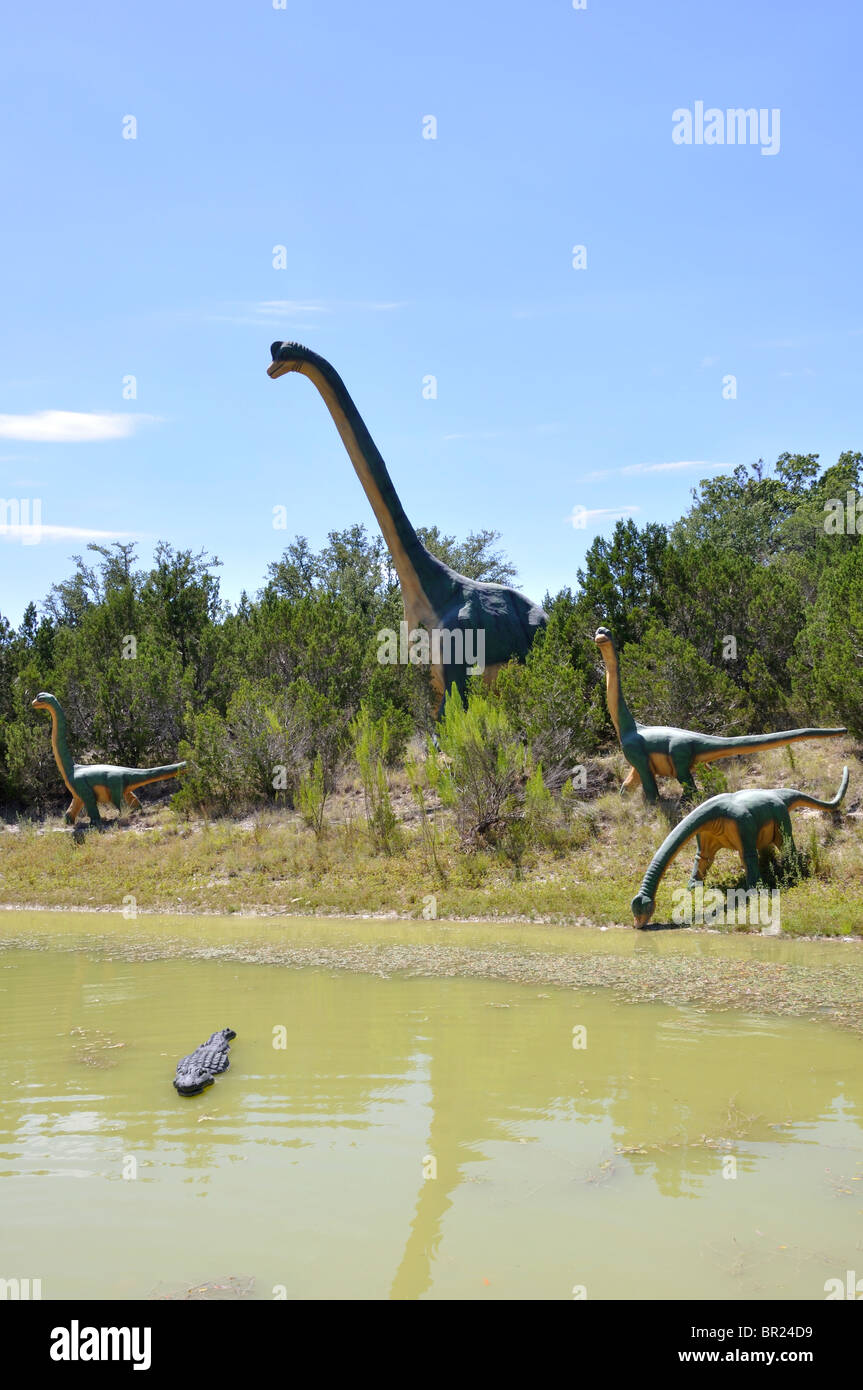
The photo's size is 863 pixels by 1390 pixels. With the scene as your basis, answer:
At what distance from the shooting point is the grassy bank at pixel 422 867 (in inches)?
416

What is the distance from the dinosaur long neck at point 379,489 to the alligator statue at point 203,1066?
9050 mm

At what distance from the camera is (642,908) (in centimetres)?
959

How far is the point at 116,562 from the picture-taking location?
1421 inches

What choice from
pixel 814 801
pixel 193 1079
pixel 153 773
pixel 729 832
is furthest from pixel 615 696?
pixel 193 1079

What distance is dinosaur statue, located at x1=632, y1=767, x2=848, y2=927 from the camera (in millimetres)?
9789

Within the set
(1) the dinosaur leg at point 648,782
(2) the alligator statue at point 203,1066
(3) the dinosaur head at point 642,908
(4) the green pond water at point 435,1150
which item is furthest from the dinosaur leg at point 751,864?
(2) the alligator statue at point 203,1066

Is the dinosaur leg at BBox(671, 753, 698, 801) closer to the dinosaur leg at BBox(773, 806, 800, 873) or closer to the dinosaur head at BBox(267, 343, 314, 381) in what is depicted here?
the dinosaur leg at BBox(773, 806, 800, 873)

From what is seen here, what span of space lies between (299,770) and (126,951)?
620 centimetres

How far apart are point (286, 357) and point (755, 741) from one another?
7.79 meters

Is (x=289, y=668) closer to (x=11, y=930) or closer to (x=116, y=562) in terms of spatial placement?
(x=11, y=930)

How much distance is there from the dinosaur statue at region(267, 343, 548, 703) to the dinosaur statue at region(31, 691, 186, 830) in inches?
177

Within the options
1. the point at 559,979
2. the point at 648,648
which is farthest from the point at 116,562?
the point at 559,979

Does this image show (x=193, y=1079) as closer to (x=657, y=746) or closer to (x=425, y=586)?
(x=657, y=746)

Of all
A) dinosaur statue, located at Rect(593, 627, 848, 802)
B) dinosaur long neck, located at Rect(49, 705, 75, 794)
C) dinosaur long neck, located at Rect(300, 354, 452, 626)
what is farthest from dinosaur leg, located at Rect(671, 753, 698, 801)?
dinosaur long neck, located at Rect(49, 705, 75, 794)
